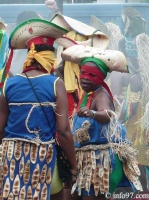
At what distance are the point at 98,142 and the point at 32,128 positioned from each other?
0.87 metres

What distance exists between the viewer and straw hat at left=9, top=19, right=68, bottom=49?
5.75m

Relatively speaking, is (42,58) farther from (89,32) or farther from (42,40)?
(89,32)

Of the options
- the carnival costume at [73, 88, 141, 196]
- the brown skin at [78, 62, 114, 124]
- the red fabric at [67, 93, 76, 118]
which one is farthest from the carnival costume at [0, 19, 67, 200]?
the red fabric at [67, 93, 76, 118]

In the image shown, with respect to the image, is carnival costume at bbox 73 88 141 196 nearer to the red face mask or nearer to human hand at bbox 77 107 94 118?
the red face mask

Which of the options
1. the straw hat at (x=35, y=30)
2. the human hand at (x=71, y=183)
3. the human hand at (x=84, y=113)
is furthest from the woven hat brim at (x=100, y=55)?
the human hand at (x=71, y=183)

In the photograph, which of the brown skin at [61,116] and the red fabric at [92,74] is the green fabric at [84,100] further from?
the brown skin at [61,116]

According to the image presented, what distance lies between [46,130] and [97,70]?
90cm

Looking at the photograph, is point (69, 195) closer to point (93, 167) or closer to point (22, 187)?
point (93, 167)

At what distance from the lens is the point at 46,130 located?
5551 mm

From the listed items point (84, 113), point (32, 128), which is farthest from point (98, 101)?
point (32, 128)

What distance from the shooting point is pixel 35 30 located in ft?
18.9

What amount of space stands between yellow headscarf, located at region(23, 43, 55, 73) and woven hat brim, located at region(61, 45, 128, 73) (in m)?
0.69

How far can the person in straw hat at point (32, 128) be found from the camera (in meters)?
5.51

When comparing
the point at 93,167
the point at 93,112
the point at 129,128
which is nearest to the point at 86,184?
the point at 93,167
